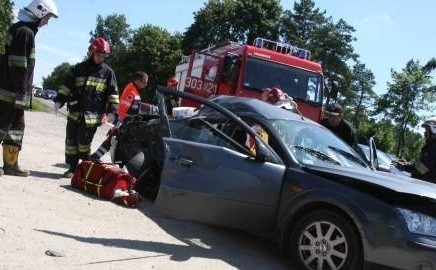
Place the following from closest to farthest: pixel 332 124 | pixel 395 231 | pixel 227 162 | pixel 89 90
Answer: pixel 395 231, pixel 227 162, pixel 89 90, pixel 332 124

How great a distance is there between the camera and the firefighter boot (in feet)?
24.8

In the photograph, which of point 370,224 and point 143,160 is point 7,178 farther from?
point 370,224

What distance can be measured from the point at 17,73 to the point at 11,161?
112 cm

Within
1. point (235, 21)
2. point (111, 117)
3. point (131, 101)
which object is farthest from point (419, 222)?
point (235, 21)

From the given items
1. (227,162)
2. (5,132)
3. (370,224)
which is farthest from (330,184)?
(5,132)

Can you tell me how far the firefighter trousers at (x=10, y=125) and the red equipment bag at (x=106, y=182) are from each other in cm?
86

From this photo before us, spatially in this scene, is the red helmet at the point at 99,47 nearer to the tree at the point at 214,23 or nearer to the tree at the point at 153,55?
the tree at the point at 214,23

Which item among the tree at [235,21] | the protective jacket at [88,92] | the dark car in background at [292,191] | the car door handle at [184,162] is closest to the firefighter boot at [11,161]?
the protective jacket at [88,92]

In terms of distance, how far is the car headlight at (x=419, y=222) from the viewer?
4922 millimetres

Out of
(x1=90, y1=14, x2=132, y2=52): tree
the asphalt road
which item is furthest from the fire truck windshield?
(x1=90, y1=14, x2=132, y2=52): tree

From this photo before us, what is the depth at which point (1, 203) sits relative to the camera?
20.1 feet

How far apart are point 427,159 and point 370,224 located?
10.4 feet

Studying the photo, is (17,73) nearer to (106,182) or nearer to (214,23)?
(106,182)

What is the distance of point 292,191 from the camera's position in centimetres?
558
